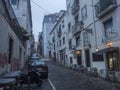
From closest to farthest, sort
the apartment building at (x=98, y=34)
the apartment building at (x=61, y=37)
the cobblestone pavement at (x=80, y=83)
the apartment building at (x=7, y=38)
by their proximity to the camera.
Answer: the apartment building at (x=7, y=38) → the cobblestone pavement at (x=80, y=83) → the apartment building at (x=98, y=34) → the apartment building at (x=61, y=37)

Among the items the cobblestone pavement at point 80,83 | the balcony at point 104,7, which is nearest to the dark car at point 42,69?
the cobblestone pavement at point 80,83

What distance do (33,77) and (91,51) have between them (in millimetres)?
10041

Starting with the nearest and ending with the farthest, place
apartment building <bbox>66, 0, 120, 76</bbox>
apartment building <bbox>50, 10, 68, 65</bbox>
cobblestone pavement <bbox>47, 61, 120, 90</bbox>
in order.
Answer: cobblestone pavement <bbox>47, 61, 120, 90</bbox>
apartment building <bbox>66, 0, 120, 76</bbox>
apartment building <bbox>50, 10, 68, 65</bbox>

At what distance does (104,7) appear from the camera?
17641 mm

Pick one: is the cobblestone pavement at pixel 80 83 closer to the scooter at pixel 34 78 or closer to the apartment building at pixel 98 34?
the scooter at pixel 34 78

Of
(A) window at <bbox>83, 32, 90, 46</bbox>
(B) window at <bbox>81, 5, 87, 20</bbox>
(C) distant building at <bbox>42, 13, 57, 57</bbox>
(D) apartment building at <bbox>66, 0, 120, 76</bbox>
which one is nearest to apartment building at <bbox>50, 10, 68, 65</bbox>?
(D) apartment building at <bbox>66, 0, 120, 76</bbox>

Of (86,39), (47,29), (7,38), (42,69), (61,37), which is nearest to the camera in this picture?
(7,38)

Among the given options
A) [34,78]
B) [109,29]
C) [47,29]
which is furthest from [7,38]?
[47,29]

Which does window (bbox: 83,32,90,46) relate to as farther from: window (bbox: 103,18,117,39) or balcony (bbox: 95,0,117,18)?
window (bbox: 103,18,117,39)

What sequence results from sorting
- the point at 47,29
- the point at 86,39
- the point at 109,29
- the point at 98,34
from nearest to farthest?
the point at 109,29, the point at 98,34, the point at 86,39, the point at 47,29

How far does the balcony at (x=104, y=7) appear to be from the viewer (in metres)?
16.4

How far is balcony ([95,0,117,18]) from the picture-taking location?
53.7 ft

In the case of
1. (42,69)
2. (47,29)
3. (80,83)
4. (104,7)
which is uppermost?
(47,29)

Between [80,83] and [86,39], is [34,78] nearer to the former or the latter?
[80,83]
